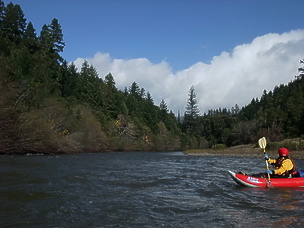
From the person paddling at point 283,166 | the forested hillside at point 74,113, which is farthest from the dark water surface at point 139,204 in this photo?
the forested hillside at point 74,113

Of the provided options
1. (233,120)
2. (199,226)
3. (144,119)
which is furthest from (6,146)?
(233,120)

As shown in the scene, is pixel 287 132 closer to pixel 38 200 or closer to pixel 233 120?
pixel 233 120

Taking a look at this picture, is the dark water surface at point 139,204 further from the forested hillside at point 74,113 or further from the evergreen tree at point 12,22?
the evergreen tree at point 12,22

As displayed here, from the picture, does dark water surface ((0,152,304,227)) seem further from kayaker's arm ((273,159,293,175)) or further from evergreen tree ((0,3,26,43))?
evergreen tree ((0,3,26,43))

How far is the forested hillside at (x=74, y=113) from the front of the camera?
1270 inches

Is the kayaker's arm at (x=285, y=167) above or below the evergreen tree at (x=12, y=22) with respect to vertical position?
below

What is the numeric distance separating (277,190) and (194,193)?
3.86 meters

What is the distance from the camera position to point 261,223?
764 cm

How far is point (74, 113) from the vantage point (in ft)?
165

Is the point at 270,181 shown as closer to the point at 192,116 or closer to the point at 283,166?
the point at 283,166

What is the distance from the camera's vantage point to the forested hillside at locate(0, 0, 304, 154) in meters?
32.2

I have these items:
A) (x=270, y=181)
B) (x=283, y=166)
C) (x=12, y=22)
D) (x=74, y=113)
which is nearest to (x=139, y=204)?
(x=270, y=181)

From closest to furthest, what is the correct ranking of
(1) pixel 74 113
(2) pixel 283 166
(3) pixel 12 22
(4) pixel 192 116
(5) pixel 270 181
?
1. (5) pixel 270 181
2. (2) pixel 283 166
3. (1) pixel 74 113
4. (3) pixel 12 22
5. (4) pixel 192 116

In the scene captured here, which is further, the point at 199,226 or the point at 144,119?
the point at 144,119
